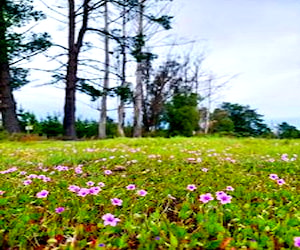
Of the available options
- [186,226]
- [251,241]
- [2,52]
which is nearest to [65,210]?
[186,226]

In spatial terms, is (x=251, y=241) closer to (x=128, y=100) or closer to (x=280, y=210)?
(x=280, y=210)

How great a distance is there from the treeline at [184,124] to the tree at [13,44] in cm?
75

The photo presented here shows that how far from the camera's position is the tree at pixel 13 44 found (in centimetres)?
1068

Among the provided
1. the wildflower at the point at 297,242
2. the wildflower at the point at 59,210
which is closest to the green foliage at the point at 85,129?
the wildflower at the point at 59,210

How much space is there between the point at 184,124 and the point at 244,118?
20.7 ft

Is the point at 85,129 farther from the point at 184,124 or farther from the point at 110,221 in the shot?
the point at 110,221

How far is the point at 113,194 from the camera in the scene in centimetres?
188

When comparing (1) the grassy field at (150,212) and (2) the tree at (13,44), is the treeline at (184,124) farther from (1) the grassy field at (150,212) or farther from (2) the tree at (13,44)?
(1) the grassy field at (150,212)

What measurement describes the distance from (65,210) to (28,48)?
1020 cm

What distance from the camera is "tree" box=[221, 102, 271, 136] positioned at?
19712mm

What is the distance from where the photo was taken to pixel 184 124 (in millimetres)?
15211

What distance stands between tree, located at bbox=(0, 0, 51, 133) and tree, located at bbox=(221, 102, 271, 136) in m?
11.8

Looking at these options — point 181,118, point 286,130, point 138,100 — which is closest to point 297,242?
point 138,100

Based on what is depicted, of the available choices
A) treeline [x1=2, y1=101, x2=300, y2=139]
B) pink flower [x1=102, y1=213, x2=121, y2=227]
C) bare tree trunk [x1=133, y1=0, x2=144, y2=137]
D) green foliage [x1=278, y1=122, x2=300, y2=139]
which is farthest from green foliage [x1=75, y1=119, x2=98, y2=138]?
pink flower [x1=102, y1=213, x2=121, y2=227]
